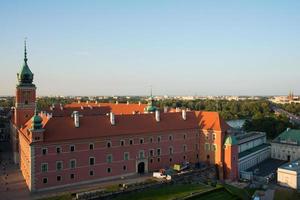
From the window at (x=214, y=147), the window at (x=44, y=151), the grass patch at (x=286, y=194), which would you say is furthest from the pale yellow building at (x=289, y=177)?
the window at (x=44, y=151)

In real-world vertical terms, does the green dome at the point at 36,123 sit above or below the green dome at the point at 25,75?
below

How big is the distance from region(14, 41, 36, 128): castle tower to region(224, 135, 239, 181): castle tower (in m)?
33.3

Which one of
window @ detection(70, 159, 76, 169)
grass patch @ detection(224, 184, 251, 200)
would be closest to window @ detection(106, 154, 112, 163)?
window @ detection(70, 159, 76, 169)

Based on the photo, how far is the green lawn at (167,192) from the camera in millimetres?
39938

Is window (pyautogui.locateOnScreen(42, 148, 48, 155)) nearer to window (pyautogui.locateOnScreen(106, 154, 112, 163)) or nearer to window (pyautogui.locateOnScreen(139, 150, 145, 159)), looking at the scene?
window (pyautogui.locateOnScreen(106, 154, 112, 163))

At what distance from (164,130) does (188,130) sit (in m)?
5.09

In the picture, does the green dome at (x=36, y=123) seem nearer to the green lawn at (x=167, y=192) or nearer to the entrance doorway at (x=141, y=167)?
the green lawn at (x=167, y=192)

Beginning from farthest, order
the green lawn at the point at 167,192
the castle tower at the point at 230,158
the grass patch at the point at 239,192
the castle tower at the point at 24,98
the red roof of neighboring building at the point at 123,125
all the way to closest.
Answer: the castle tower at the point at 24,98
the castle tower at the point at 230,158
the grass patch at the point at 239,192
the red roof of neighboring building at the point at 123,125
the green lawn at the point at 167,192

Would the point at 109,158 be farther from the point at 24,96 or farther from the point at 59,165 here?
the point at 24,96

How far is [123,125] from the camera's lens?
160ft

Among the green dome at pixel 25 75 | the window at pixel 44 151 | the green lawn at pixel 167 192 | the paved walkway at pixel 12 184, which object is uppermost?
the green dome at pixel 25 75

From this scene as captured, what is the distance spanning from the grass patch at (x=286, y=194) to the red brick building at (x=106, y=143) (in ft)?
23.9

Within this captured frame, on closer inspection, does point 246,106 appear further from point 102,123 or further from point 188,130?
point 102,123

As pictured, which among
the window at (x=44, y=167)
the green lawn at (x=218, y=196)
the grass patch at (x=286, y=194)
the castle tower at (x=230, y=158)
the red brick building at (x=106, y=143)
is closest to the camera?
the window at (x=44, y=167)
